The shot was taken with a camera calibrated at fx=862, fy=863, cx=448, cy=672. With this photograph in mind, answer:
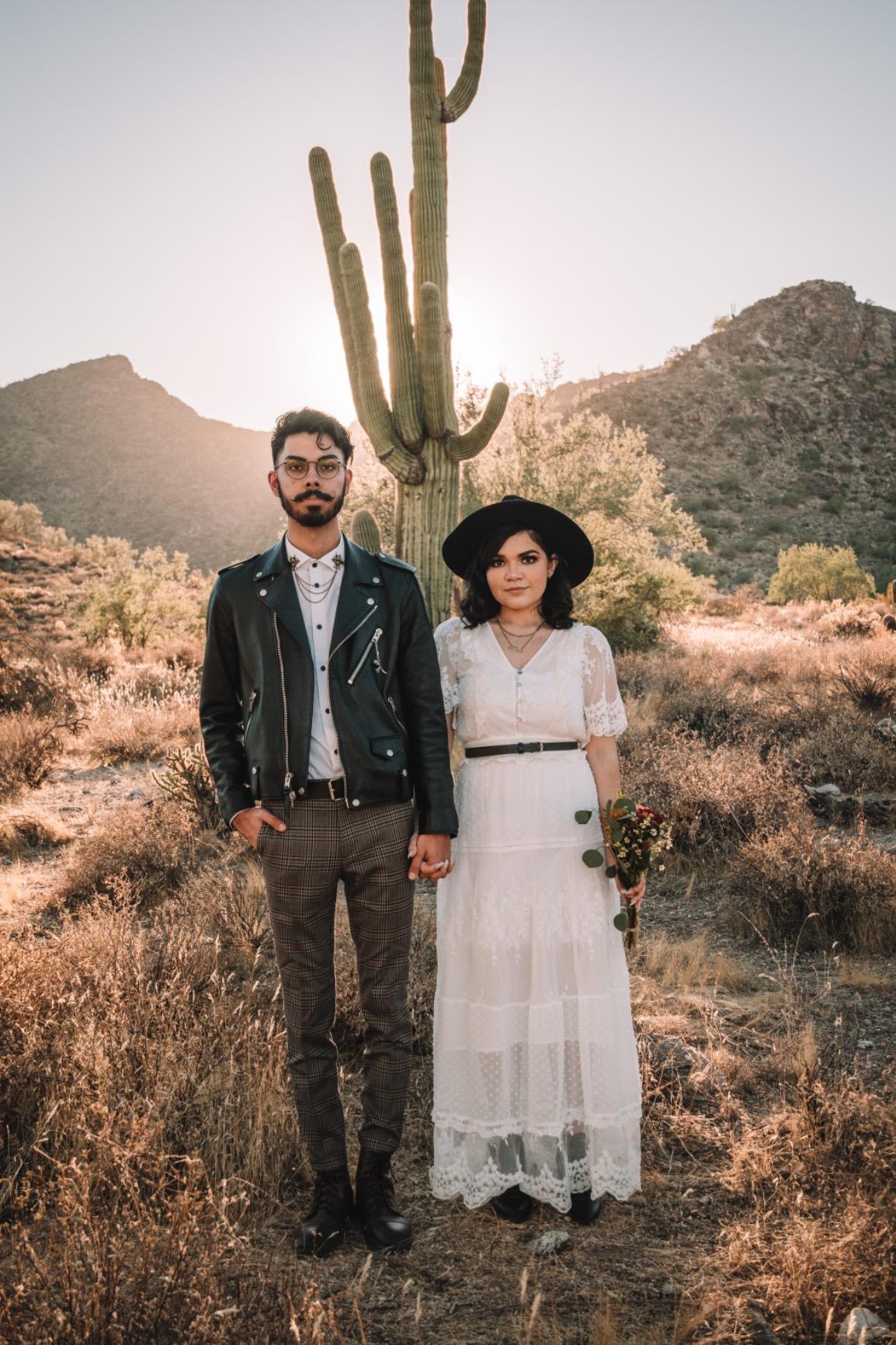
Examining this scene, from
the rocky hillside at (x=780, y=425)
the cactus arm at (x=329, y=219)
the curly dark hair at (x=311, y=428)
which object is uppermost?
the rocky hillside at (x=780, y=425)

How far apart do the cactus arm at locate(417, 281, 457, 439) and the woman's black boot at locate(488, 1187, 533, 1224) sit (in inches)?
195

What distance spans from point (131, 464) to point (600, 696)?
202 ft

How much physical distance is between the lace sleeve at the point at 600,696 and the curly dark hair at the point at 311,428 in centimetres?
98

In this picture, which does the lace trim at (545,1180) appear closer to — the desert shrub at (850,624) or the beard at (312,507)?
the beard at (312,507)

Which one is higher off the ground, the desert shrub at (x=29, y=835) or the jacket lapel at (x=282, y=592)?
the jacket lapel at (x=282, y=592)

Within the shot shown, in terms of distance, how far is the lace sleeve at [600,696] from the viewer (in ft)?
9.20

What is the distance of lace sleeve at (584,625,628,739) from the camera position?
2.80 metres

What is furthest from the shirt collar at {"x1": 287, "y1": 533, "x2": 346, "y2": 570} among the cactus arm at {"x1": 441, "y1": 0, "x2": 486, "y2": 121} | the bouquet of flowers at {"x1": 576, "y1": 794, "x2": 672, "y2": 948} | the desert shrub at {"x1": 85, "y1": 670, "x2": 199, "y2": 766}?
the desert shrub at {"x1": 85, "y1": 670, "x2": 199, "y2": 766}

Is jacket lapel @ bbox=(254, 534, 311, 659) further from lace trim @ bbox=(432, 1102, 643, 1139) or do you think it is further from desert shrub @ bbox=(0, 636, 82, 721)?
desert shrub @ bbox=(0, 636, 82, 721)

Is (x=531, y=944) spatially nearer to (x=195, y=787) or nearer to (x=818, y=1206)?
(x=818, y=1206)

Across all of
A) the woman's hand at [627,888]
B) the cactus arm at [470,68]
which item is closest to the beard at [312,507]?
the woman's hand at [627,888]

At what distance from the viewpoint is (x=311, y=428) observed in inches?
102

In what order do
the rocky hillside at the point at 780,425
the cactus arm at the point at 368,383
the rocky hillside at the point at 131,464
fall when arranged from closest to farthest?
1. the cactus arm at the point at 368,383
2. the rocky hillside at the point at 780,425
3. the rocky hillside at the point at 131,464

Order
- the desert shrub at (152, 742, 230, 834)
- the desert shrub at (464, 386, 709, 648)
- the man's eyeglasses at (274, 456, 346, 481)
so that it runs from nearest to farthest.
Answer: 1. the man's eyeglasses at (274, 456, 346, 481)
2. the desert shrub at (152, 742, 230, 834)
3. the desert shrub at (464, 386, 709, 648)
